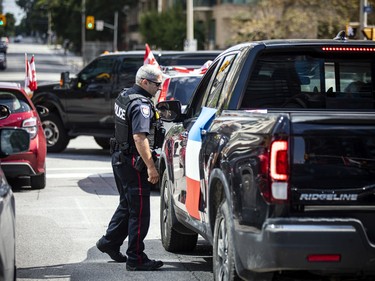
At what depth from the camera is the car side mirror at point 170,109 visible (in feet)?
28.3

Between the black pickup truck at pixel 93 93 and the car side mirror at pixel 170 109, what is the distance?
1059 centimetres

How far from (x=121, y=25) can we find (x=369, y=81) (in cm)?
9711

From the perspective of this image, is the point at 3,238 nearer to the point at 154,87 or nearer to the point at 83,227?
the point at 154,87

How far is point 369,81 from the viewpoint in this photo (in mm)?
7984

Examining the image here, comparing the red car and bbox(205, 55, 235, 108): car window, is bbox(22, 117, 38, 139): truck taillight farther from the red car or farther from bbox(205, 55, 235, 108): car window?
bbox(205, 55, 235, 108): car window

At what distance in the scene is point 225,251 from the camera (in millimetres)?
6695

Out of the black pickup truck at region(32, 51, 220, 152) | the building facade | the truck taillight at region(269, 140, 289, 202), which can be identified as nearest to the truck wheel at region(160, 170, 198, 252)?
the truck taillight at region(269, 140, 289, 202)

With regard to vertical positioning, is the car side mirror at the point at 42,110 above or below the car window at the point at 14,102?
below

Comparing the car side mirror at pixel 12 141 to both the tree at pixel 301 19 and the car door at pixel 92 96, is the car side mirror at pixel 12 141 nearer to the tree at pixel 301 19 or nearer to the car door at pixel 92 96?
the car door at pixel 92 96

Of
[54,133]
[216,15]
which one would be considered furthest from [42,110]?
[216,15]

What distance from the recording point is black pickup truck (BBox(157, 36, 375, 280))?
5742 millimetres

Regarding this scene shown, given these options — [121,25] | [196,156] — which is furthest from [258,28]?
[121,25]

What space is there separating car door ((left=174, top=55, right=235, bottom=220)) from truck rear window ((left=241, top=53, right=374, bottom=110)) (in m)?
0.29

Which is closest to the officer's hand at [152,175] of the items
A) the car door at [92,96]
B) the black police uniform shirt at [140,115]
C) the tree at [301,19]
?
the black police uniform shirt at [140,115]
